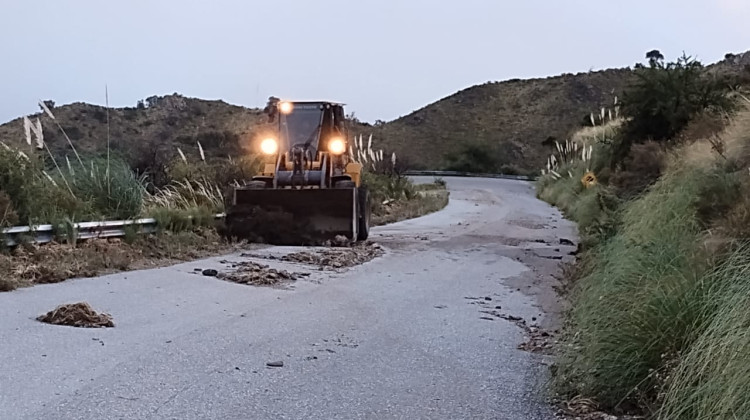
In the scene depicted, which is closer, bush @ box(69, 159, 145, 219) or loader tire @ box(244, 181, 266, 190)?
→ bush @ box(69, 159, 145, 219)

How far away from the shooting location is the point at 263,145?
19.1 metres

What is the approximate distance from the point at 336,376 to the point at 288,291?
14.4ft

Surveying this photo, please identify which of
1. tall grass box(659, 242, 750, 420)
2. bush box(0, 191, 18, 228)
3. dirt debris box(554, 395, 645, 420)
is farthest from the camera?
bush box(0, 191, 18, 228)

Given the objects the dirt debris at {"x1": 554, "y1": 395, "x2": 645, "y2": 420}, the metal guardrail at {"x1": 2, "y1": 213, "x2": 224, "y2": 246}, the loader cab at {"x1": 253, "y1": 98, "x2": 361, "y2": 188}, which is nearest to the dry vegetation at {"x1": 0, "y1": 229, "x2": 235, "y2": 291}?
the metal guardrail at {"x1": 2, "y1": 213, "x2": 224, "y2": 246}

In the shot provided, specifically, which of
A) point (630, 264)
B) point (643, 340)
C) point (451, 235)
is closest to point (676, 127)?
point (451, 235)

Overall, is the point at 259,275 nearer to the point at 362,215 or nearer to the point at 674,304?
the point at 362,215

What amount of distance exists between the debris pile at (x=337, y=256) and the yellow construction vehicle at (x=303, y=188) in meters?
0.92

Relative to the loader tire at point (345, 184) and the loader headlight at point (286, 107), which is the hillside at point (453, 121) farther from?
the loader tire at point (345, 184)

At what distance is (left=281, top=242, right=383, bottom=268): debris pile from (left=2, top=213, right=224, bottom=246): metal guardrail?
8.16 feet

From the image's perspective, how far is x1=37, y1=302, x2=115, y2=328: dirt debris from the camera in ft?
28.7

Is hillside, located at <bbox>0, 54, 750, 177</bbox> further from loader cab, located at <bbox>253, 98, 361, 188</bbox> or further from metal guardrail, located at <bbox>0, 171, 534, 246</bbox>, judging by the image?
metal guardrail, located at <bbox>0, 171, 534, 246</bbox>

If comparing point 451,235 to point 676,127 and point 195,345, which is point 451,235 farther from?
point 195,345

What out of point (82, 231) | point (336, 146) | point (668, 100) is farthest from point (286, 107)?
point (668, 100)

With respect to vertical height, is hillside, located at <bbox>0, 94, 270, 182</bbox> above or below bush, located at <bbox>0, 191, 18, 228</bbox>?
above
